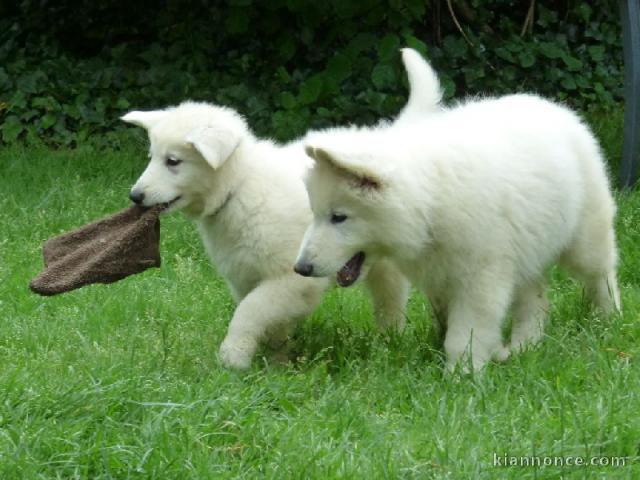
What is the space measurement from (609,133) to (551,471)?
654cm

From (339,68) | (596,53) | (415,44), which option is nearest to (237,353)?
(415,44)

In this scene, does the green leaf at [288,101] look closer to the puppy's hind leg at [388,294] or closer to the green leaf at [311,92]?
the green leaf at [311,92]

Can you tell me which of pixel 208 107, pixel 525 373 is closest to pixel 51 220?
pixel 208 107

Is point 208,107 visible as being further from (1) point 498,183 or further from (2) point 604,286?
(2) point 604,286

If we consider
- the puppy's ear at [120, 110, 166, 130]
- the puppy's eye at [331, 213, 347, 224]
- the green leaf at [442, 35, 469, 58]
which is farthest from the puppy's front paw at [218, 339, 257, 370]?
the green leaf at [442, 35, 469, 58]

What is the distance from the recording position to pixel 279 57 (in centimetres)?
1116

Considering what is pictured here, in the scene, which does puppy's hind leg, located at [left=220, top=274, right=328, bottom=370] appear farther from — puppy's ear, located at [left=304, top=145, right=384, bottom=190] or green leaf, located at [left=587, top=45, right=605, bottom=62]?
green leaf, located at [left=587, top=45, right=605, bottom=62]

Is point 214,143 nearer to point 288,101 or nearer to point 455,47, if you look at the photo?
point 288,101

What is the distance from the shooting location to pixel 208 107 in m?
5.64

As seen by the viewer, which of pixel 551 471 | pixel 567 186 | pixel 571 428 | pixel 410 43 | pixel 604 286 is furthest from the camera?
pixel 410 43

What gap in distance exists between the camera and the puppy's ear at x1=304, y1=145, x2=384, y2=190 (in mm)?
4711

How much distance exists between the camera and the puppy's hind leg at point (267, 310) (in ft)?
17.1

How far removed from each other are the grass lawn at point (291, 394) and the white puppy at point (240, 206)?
0.75 ft

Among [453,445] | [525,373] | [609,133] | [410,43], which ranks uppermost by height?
→ [453,445]
